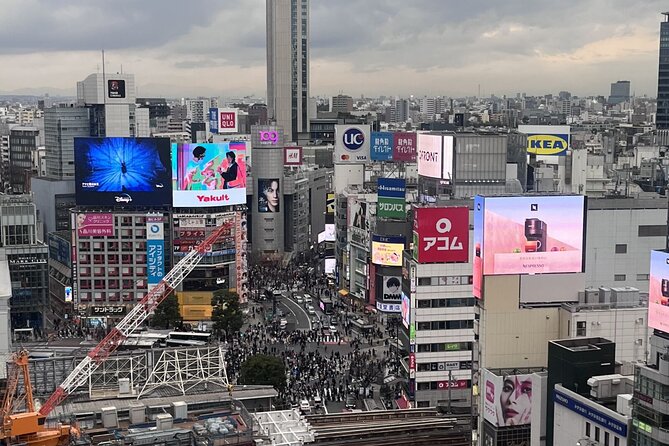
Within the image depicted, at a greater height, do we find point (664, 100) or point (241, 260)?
point (664, 100)

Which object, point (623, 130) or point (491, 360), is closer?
point (491, 360)

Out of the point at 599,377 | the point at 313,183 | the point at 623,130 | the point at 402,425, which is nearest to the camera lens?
the point at 599,377

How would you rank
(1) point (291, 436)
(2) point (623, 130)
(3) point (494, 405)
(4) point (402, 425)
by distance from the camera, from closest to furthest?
(1) point (291, 436) → (3) point (494, 405) → (4) point (402, 425) → (2) point (623, 130)

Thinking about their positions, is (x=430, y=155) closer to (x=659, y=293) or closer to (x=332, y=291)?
(x=332, y=291)

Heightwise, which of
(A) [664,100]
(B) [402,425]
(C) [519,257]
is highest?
(A) [664,100]

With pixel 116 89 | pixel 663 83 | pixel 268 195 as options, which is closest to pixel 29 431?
pixel 268 195

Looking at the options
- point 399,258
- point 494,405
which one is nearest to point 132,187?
point 399,258

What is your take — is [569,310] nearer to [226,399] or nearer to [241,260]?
[226,399]
